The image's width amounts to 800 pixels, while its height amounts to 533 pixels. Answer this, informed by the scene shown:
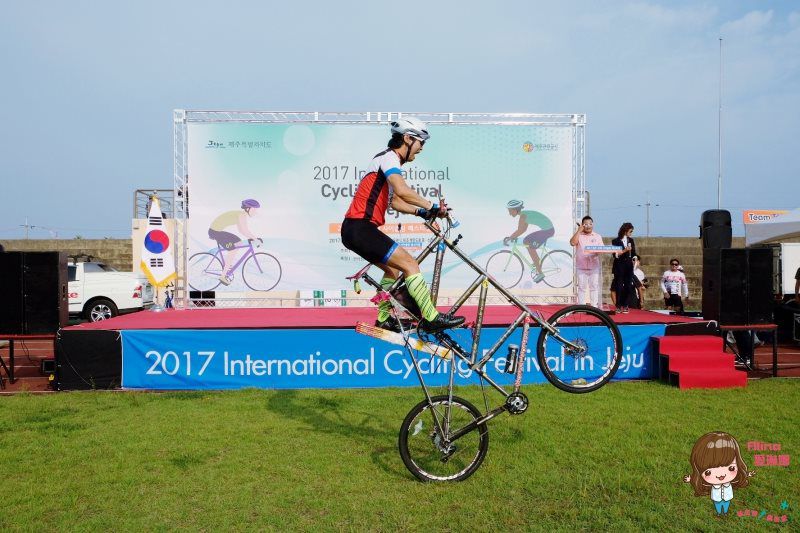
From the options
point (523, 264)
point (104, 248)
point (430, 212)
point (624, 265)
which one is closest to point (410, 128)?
point (430, 212)

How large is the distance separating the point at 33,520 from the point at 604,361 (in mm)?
6943

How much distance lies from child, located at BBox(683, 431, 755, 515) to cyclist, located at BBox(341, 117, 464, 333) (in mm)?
2022

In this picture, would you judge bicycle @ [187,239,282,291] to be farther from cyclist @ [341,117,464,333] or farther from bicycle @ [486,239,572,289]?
cyclist @ [341,117,464,333]

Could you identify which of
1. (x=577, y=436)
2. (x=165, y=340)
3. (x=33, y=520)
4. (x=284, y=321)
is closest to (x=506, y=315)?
(x=284, y=321)

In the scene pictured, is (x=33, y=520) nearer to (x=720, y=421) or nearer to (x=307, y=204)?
(x=720, y=421)

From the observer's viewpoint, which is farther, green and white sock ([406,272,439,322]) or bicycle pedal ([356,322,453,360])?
bicycle pedal ([356,322,453,360])

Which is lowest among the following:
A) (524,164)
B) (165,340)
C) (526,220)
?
(165,340)

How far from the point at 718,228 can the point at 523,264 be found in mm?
3794

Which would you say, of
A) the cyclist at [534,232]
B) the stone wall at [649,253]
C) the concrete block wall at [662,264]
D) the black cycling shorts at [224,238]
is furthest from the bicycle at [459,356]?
the concrete block wall at [662,264]

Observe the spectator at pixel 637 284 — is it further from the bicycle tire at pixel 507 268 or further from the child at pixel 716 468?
the child at pixel 716 468

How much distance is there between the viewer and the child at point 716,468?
4395 millimetres

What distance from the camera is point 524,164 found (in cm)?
1297

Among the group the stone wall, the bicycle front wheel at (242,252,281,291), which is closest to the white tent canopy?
the stone wall

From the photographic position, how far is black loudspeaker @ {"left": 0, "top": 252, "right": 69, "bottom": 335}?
8680mm
